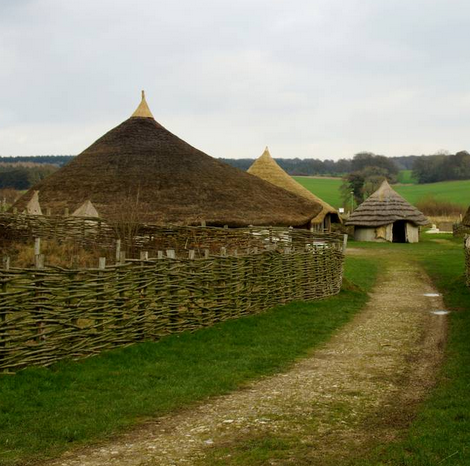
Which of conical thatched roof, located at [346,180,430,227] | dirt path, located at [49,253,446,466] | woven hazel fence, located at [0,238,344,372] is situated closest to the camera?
dirt path, located at [49,253,446,466]

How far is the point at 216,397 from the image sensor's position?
7566mm

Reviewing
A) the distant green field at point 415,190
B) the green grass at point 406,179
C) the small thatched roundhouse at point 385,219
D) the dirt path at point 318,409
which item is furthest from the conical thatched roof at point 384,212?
the green grass at point 406,179

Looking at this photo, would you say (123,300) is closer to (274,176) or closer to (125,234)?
(125,234)

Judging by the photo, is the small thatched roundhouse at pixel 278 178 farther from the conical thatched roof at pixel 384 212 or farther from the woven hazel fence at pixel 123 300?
the woven hazel fence at pixel 123 300

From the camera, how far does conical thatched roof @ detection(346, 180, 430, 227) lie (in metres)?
41.5

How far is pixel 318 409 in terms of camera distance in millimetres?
7051

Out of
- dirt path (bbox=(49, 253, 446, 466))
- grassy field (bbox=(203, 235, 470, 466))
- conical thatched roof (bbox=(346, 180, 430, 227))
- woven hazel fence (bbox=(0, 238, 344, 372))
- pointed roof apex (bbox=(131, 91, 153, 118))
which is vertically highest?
pointed roof apex (bbox=(131, 91, 153, 118))

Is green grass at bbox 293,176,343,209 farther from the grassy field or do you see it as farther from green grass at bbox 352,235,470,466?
the grassy field

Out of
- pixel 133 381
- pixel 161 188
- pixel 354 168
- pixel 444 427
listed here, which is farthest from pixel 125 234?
pixel 354 168

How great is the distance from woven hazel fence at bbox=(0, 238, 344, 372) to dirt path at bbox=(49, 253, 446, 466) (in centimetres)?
224

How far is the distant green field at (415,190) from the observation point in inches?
3287

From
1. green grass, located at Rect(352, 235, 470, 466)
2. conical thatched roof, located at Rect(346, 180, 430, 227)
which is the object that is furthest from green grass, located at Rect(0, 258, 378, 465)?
conical thatched roof, located at Rect(346, 180, 430, 227)

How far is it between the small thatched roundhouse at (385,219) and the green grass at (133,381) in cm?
3051

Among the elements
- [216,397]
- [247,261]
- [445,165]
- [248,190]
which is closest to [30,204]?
[248,190]
